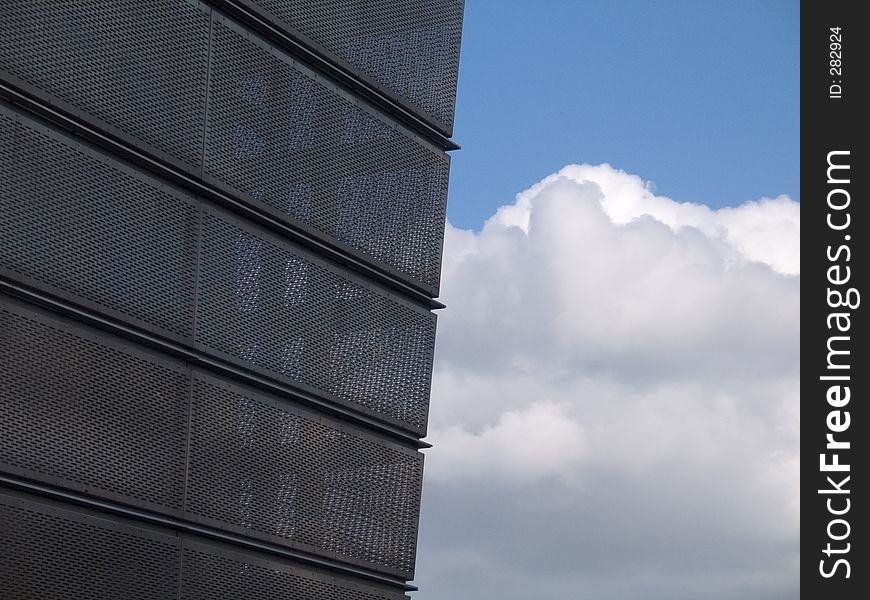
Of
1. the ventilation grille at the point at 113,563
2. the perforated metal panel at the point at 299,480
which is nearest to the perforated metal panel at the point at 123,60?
the perforated metal panel at the point at 299,480

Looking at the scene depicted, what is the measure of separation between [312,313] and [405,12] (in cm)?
399

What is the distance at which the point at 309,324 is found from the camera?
14.0 metres

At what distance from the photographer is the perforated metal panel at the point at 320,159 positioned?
13.3 m

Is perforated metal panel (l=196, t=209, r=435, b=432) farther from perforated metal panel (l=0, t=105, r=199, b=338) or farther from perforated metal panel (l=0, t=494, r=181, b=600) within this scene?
perforated metal panel (l=0, t=494, r=181, b=600)

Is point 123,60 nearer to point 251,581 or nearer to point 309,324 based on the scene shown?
point 309,324

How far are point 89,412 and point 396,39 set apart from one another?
20.5ft

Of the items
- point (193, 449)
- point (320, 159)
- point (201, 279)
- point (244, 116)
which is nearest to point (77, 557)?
point (193, 449)

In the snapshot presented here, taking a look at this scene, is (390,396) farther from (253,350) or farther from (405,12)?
(405,12)

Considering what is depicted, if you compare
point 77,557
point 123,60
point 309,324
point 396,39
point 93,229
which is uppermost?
point 396,39

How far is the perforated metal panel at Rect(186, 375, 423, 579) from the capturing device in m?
12.7

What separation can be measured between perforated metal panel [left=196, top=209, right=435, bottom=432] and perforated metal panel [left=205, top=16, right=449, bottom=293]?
17.5 inches
